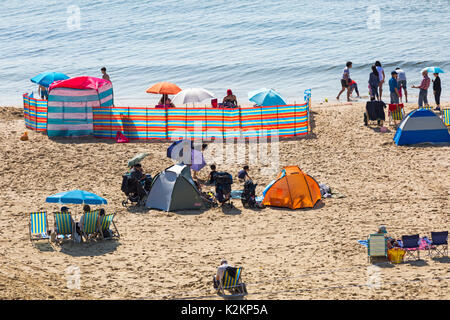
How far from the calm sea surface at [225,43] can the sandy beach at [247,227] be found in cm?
1200

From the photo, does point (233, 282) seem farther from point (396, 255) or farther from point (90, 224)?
point (90, 224)

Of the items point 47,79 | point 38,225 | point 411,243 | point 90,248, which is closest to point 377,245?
point 411,243

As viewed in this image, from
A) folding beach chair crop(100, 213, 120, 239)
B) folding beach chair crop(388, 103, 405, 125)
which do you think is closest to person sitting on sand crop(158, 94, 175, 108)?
folding beach chair crop(388, 103, 405, 125)

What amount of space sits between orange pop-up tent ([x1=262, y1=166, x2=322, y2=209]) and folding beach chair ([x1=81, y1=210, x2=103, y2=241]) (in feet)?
13.5

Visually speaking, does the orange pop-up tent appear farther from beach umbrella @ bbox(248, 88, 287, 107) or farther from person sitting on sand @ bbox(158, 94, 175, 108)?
person sitting on sand @ bbox(158, 94, 175, 108)

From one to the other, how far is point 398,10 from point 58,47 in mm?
28516

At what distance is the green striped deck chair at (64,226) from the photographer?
13.4 m

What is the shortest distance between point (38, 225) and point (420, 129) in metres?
11.3

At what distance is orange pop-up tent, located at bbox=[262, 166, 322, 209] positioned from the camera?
50.9 feet

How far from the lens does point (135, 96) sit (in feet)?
115

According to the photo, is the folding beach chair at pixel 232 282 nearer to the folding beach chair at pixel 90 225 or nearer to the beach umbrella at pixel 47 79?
the folding beach chair at pixel 90 225

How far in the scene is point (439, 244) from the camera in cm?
1202

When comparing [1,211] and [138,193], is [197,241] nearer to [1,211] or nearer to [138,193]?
[138,193]
